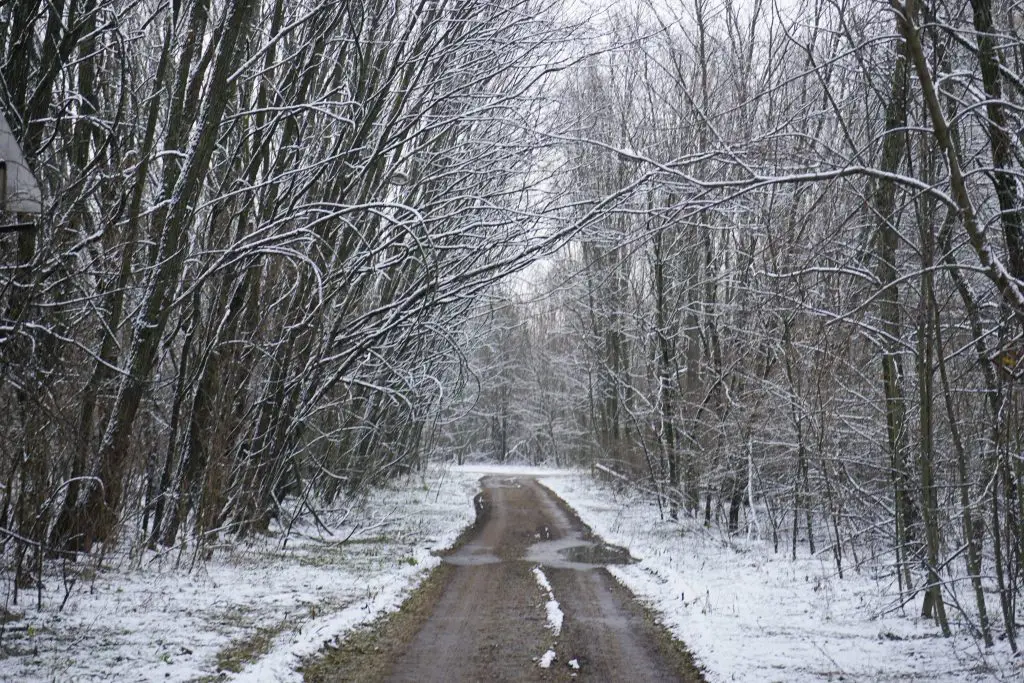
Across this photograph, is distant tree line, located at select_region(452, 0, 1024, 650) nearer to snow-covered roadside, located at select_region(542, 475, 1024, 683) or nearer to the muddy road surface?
snow-covered roadside, located at select_region(542, 475, 1024, 683)

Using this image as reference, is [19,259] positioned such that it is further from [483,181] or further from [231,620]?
[483,181]

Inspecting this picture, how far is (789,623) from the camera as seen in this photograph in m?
8.53

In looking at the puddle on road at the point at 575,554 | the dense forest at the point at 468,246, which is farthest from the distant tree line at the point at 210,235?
the puddle on road at the point at 575,554

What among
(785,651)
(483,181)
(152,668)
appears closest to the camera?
(152,668)

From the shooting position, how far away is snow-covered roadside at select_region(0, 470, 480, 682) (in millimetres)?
5953

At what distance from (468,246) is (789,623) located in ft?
19.7

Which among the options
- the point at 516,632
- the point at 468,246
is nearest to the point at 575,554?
the point at 468,246

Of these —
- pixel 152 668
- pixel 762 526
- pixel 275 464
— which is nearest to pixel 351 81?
pixel 275 464

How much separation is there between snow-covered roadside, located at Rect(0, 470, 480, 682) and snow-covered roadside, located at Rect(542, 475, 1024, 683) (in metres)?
3.13

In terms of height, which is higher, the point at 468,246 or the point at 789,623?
the point at 468,246

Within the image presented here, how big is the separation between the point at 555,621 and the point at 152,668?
396cm

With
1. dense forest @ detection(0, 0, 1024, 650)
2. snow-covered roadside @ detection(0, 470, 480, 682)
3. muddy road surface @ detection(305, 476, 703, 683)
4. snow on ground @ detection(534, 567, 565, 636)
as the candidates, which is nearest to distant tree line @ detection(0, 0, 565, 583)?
dense forest @ detection(0, 0, 1024, 650)

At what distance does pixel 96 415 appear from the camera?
971cm

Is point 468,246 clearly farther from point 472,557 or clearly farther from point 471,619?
point 472,557
